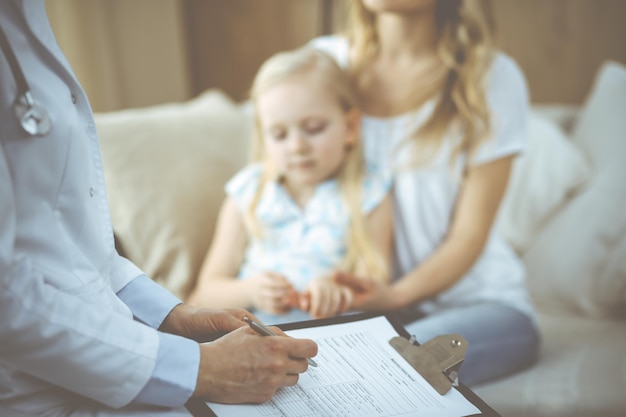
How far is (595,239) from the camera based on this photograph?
4.76ft

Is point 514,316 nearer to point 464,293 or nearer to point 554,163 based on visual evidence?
point 464,293

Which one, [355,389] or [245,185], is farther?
[245,185]

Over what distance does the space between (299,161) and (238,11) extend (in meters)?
1.36

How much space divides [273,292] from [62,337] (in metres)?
Result: 0.56

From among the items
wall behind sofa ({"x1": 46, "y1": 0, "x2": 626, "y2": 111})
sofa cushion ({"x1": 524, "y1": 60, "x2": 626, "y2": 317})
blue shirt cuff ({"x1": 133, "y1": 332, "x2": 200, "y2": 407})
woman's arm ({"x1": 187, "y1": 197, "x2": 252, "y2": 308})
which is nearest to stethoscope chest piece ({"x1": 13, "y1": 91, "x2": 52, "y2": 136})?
blue shirt cuff ({"x1": 133, "y1": 332, "x2": 200, "y2": 407})

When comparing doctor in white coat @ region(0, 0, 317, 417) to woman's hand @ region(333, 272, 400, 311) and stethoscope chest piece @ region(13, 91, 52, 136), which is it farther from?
woman's hand @ region(333, 272, 400, 311)

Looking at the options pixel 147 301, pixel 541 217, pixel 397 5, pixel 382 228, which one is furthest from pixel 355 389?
pixel 541 217

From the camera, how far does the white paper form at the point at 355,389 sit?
0.60 m

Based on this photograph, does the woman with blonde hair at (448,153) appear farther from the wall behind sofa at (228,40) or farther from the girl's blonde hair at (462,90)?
the wall behind sofa at (228,40)

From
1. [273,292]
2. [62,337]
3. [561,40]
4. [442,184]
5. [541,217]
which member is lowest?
[541,217]

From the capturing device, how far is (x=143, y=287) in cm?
69

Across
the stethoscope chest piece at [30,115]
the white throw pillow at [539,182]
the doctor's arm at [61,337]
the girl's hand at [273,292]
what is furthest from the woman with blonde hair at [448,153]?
the stethoscope chest piece at [30,115]

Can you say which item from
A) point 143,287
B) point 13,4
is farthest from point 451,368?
Result: point 13,4

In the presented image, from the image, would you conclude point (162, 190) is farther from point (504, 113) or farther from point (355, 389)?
point (355, 389)
